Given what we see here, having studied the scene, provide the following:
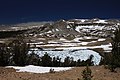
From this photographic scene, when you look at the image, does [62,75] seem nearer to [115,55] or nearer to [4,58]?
[115,55]

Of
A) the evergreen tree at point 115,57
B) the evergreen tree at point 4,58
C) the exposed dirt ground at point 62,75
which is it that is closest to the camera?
the exposed dirt ground at point 62,75

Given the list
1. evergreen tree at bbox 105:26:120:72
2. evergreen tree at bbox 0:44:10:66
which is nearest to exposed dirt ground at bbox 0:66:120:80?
evergreen tree at bbox 105:26:120:72

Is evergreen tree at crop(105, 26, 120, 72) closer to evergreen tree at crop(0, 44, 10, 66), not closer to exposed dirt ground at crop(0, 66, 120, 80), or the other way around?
exposed dirt ground at crop(0, 66, 120, 80)

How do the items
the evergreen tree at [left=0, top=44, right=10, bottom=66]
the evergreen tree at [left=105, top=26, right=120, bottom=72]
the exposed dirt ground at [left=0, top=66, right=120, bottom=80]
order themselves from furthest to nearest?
the evergreen tree at [left=0, top=44, right=10, bottom=66] < the evergreen tree at [left=105, top=26, right=120, bottom=72] < the exposed dirt ground at [left=0, top=66, right=120, bottom=80]

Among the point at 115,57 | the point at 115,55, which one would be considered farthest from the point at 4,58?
the point at 115,57

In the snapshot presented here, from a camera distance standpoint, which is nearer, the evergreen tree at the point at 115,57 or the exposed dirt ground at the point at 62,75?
the exposed dirt ground at the point at 62,75

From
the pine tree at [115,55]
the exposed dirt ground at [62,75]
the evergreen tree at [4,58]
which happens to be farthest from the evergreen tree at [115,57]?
the evergreen tree at [4,58]

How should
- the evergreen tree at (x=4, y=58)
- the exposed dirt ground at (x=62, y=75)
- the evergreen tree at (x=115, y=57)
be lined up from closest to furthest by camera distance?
1. the exposed dirt ground at (x=62, y=75)
2. the evergreen tree at (x=115, y=57)
3. the evergreen tree at (x=4, y=58)

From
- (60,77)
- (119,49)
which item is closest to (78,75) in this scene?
(60,77)

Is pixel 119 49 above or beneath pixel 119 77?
above

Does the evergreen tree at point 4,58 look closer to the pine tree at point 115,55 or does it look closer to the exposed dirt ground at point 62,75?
the pine tree at point 115,55

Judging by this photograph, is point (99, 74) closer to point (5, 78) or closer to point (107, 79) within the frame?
point (107, 79)

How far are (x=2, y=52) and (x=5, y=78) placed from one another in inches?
1167

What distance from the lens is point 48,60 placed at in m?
57.6
